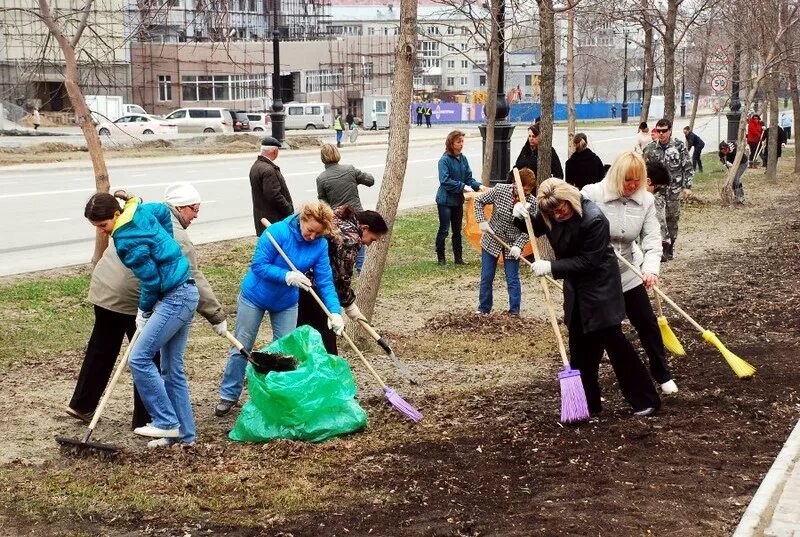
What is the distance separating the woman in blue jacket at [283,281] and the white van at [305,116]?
57.1 m

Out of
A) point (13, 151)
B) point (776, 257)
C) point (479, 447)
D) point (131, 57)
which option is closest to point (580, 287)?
point (479, 447)

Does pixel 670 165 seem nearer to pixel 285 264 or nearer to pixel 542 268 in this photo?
pixel 542 268

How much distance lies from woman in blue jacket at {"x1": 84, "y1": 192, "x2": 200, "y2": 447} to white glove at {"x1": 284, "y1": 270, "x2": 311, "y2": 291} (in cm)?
64

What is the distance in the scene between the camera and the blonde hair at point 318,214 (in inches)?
267

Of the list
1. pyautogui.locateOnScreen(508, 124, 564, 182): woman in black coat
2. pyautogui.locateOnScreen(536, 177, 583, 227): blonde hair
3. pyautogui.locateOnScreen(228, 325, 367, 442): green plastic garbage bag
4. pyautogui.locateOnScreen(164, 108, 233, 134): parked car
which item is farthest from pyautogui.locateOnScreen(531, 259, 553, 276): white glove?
pyautogui.locateOnScreen(164, 108, 233, 134): parked car

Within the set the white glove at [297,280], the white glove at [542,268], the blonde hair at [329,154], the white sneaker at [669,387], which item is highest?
the blonde hair at [329,154]

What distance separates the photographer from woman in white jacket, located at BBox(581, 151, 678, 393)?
6918 mm

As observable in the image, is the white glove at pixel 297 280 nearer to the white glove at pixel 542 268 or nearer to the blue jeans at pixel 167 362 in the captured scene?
the blue jeans at pixel 167 362

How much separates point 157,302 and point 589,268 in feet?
8.12

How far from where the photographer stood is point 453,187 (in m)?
13.3

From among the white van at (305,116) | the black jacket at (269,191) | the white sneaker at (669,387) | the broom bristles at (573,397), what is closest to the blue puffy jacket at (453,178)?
the black jacket at (269,191)

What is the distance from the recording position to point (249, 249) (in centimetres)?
1477

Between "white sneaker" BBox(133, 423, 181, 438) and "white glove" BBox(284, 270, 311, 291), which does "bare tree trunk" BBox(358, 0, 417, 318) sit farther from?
"white sneaker" BBox(133, 423, 181, 438)

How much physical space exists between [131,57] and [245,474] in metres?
64.8
